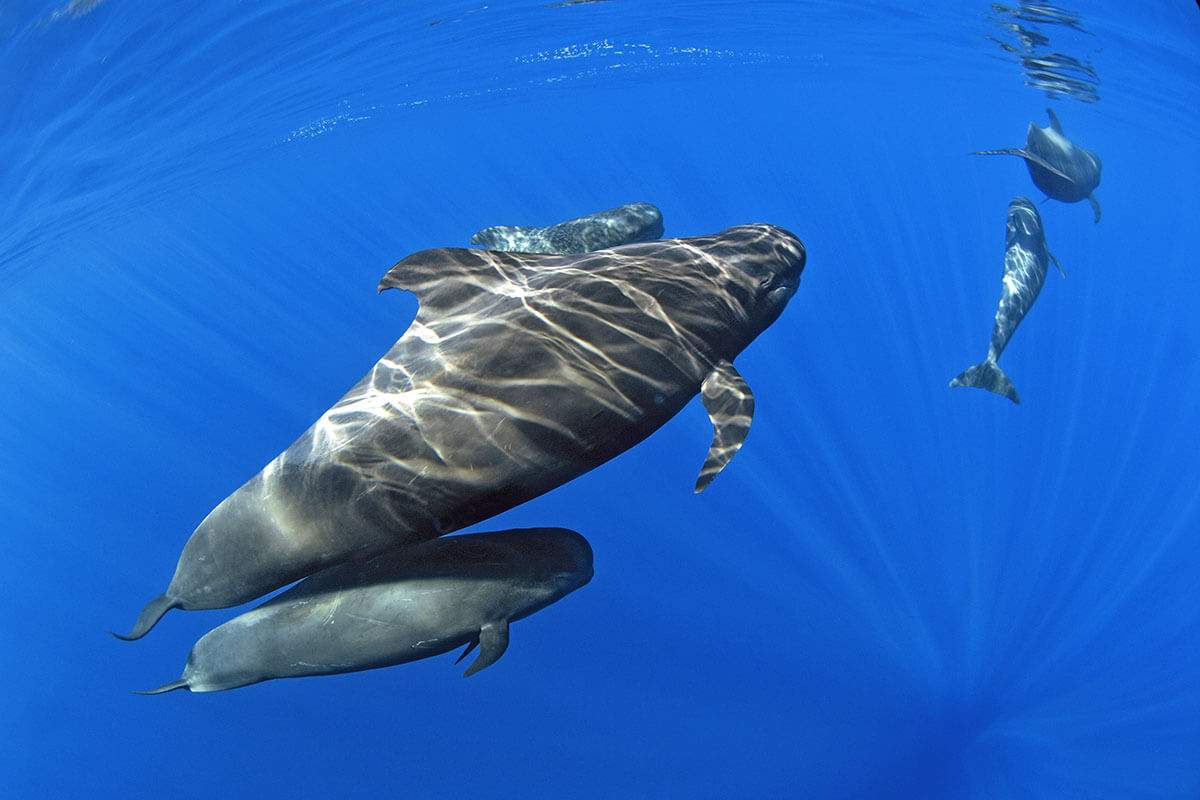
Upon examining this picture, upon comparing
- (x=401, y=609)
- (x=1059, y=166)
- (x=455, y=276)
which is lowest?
(x=401, y=609)

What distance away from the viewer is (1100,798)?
28.6ft

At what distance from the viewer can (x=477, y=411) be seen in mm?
4219

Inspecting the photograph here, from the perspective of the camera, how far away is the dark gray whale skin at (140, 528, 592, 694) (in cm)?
438

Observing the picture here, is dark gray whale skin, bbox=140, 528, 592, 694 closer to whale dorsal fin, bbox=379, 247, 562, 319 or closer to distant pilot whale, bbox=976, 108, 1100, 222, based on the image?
whale dorsal fin, bbox=379, 247, 562, 319

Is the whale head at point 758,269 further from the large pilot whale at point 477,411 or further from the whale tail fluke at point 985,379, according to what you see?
the whale tail fluke at point 985,379

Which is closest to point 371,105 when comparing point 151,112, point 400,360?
point 151,112

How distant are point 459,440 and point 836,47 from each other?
17.3 metres

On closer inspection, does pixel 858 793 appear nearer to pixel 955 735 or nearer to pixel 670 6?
pixel 955 735

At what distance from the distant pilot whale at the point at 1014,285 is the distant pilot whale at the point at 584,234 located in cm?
541

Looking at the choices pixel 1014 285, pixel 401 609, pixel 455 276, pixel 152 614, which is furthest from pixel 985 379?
pixel 152 614

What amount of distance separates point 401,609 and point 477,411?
1383 millimetres

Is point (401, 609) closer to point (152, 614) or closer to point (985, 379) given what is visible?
point (152, 614)

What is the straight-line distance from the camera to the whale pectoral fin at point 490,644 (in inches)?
167

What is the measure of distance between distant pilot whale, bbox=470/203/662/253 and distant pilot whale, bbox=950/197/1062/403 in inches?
213
